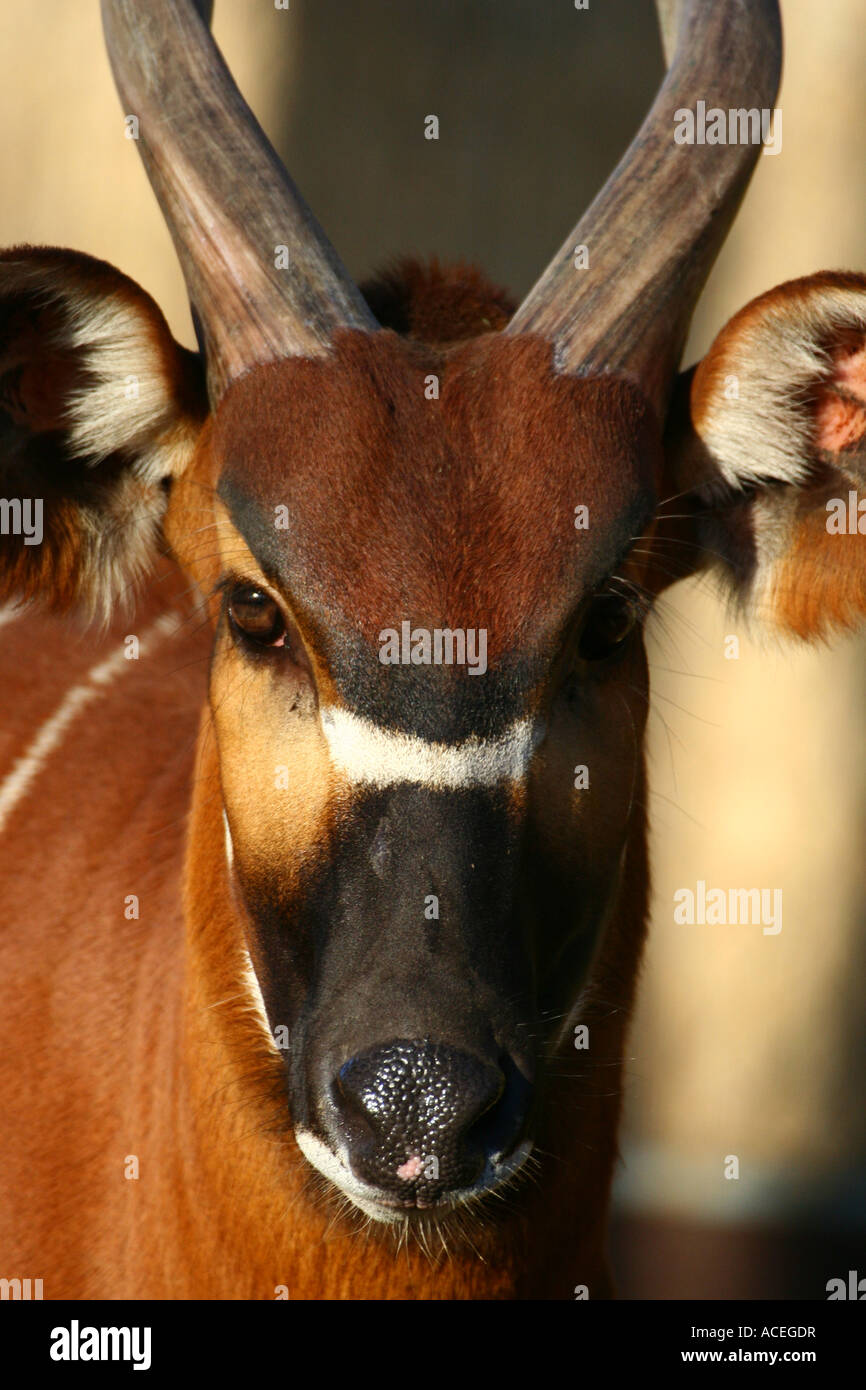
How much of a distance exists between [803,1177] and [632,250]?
4.99 metres

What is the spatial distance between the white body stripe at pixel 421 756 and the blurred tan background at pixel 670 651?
3.98 metres

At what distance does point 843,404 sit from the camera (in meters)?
3.65

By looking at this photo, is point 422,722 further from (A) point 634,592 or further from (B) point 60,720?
(B) point 60,720

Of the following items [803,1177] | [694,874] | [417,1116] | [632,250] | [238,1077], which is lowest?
[803,1177]

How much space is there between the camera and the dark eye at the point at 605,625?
3.20 m

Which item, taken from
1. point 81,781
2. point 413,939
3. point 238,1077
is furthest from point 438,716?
point 81,781

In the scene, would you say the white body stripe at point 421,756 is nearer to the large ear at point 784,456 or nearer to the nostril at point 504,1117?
the nostril at point 504,1117

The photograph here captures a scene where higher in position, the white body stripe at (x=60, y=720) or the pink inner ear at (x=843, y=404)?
the pink inner ear at (x=843, y=404)

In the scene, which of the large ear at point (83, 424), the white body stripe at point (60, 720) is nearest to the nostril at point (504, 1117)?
the large ear at point (83, 424)

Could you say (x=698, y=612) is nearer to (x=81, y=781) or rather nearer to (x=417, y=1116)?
(x=81, y=781)

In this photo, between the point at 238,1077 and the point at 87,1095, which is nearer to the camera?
the point at 238,1077

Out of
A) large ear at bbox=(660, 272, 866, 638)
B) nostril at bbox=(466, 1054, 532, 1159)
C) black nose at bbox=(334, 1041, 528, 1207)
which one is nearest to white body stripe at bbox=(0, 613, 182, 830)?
large ear at bbox=(660, 272, 866, 638)

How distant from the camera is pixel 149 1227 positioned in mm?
3668

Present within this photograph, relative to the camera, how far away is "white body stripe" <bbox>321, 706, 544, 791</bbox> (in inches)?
112
